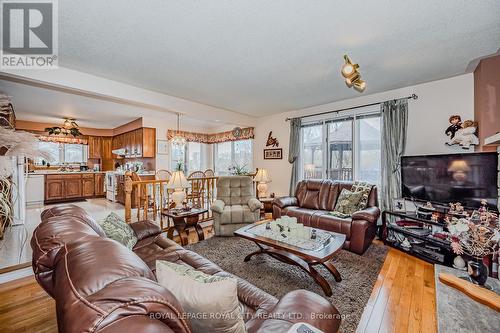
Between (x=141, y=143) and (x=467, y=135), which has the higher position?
(x=141, y=143)

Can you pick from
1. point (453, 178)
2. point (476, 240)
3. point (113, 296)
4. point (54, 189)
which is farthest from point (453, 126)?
point (54, 189)

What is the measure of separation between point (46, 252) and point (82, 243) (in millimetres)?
264

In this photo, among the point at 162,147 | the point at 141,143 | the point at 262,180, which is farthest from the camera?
the point at 162,147

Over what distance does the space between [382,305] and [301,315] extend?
1.37 meters

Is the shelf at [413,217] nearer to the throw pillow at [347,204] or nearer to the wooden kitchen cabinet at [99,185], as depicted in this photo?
the throw pillow at [347,204]

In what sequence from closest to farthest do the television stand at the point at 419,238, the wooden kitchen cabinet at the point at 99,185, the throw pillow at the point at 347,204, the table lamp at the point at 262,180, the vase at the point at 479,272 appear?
the vase at the point at 479,272 < the television stand at the point at 419,238 < the throw pillow at the point at 347,204 < the table lamp at the point at 262,180 < the wooden kitchen cabinet at the point at 99,185

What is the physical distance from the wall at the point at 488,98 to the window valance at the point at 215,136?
4392 mm

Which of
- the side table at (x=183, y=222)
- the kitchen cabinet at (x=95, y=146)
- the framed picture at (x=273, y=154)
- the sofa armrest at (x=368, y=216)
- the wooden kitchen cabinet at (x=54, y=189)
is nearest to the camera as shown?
the sofa armrest at (x=368, y=216)

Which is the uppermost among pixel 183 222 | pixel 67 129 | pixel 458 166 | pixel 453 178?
pixel 67 129

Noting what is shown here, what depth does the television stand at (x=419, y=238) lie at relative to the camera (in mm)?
2588

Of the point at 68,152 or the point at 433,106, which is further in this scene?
the point at 68,152

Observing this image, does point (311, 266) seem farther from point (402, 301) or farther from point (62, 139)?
point (62, 139)

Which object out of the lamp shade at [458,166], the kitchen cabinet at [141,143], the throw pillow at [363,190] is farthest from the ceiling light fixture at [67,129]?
the lamp shade at [458,166]

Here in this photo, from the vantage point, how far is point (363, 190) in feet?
11.4
